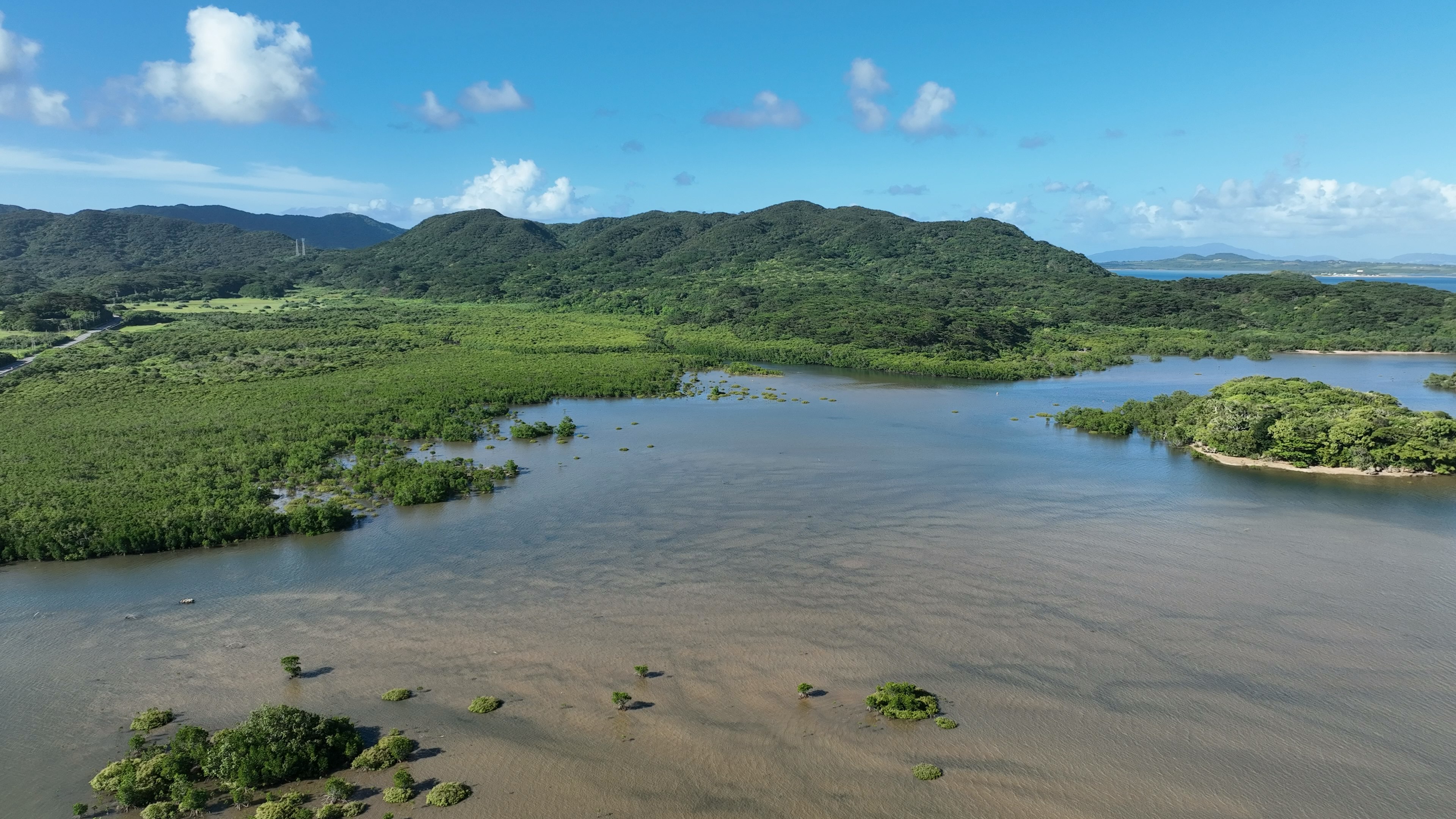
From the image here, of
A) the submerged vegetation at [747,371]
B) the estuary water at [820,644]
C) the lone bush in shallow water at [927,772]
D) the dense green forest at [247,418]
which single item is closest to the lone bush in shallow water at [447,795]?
the estuary water at [820,644]

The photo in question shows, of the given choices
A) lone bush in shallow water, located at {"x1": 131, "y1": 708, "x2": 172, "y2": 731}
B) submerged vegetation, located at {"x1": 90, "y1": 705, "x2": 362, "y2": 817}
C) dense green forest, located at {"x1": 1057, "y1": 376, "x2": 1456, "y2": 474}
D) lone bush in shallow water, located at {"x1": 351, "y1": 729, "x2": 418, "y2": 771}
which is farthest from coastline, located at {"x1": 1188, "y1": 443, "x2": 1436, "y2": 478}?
lone bush in shallow water, located at {"x1": 131, "y1": 708, "x2": 172, "y2": 731}

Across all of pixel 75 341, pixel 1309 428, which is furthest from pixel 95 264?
pixel 1309 428

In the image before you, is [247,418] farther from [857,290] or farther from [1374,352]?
[1374,352]

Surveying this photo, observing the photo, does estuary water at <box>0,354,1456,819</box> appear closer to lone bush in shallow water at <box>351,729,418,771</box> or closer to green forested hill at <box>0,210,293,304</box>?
lone bush in shallow water at <box>351,729,418,771</box>

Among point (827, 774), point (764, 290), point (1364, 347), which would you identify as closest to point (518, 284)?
point (764, 290)

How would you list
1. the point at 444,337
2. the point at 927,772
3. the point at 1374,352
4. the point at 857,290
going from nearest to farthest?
the point at 927,772 → the point at 444,337 → the point at 1374,352 → the point at 857,290

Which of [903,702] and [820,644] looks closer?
[903,702]
